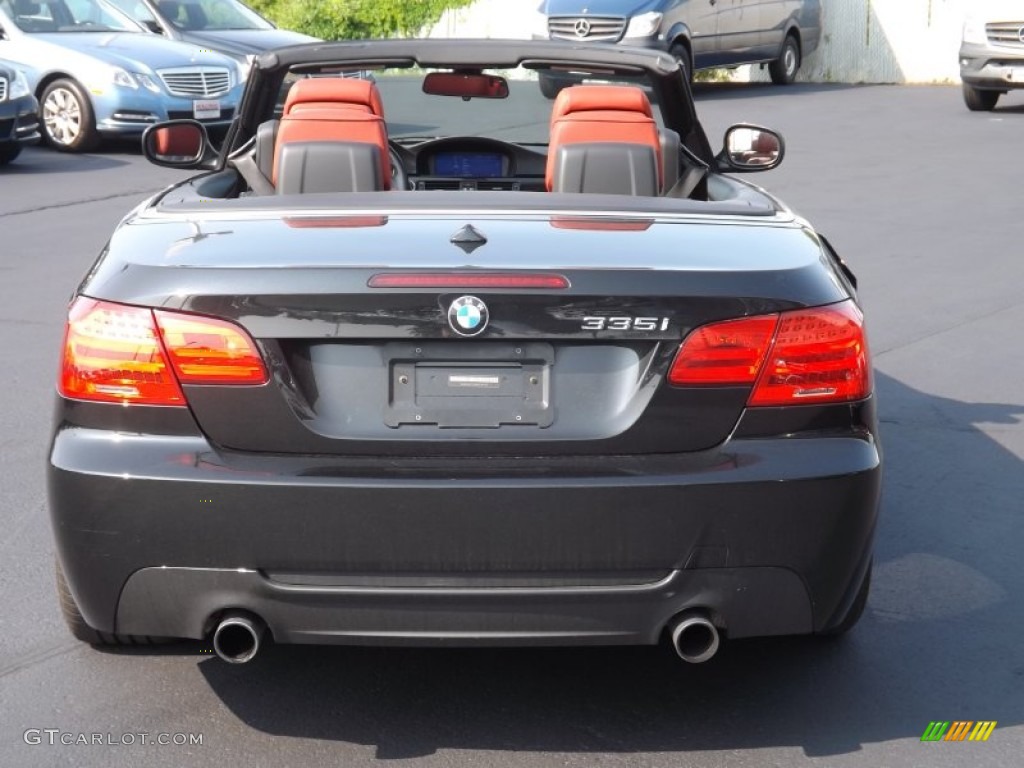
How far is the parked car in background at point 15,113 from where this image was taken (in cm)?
1575

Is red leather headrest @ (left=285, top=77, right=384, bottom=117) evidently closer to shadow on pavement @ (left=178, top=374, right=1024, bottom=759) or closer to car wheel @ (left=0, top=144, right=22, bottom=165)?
shadow on pavement @ (left=178, top=374, right=1024, bottom=759)

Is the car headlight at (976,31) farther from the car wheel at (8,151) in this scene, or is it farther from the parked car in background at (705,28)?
the car wheel at (8,151)

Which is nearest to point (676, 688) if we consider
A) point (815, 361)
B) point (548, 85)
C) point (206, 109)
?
point (815, 361)

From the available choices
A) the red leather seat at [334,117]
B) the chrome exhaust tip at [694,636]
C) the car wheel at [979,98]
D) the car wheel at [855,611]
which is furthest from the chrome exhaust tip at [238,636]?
the car wheel at [979,98]

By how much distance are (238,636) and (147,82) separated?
14272 mm

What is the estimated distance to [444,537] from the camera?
3.58 m

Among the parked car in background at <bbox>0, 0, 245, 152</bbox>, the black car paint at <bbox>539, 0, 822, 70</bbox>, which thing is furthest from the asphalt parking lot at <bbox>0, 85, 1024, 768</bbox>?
the black car paint at <bbox>539, 0, 822, 70</bbox>

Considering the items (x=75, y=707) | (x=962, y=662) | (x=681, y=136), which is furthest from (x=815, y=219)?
(x=75, y=707)

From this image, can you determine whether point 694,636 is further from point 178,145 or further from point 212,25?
point 212,25

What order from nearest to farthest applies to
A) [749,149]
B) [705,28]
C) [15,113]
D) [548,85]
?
[749,149] < [548,85] < [15,113] < [705,28]

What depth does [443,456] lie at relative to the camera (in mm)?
3613

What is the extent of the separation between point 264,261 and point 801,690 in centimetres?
167

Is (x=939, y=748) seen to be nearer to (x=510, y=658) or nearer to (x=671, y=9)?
(x=510, y=658)

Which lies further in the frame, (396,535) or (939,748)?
(939,748)
